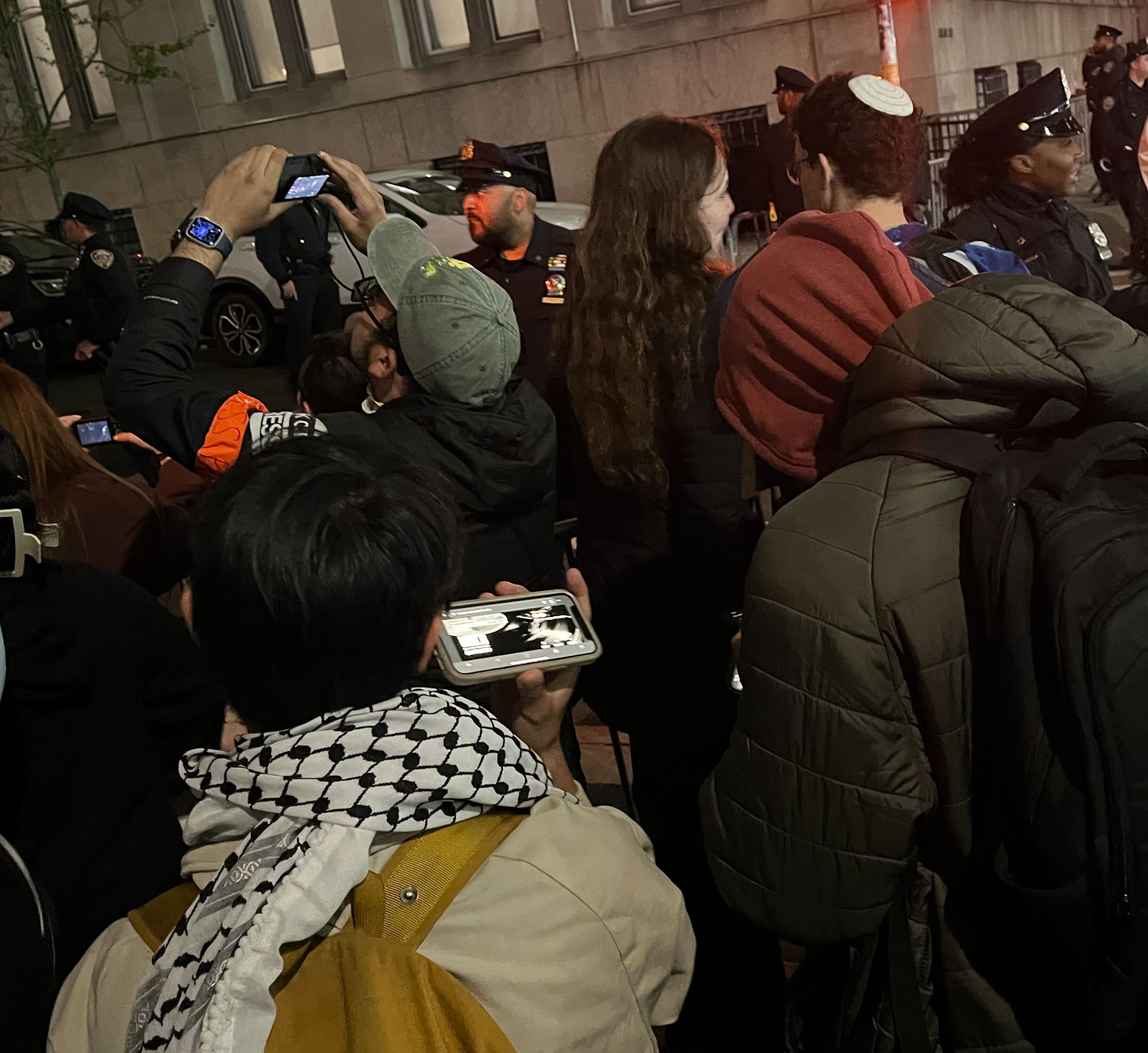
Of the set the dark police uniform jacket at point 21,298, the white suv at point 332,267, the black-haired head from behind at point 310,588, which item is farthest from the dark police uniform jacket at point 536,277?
the black-haired head from behind at point 310,588

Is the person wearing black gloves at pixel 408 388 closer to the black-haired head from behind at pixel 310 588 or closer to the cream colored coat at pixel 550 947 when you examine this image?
the black-haired head from behind at pixel 310 588

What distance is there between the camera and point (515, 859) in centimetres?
90

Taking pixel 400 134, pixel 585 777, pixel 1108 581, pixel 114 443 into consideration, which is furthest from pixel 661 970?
pixel 400 134

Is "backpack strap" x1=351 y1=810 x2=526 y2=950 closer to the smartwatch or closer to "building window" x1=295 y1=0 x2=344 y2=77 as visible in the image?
the smartwatch

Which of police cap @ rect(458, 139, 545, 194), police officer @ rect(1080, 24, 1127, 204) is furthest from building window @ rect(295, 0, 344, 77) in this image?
police officer @ rect(1080, 24, 1127, 204)

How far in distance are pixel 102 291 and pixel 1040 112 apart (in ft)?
10.2

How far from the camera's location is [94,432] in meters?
2.38

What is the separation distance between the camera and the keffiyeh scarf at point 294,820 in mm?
795

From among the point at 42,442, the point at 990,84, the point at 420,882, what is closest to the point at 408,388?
the point at 42,442

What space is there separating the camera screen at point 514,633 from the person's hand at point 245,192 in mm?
990

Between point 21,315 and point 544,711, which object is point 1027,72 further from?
point 21,315

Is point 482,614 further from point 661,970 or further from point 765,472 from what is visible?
point 765,472

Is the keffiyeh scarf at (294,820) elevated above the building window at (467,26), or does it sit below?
below

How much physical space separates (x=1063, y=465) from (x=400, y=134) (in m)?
3.10
